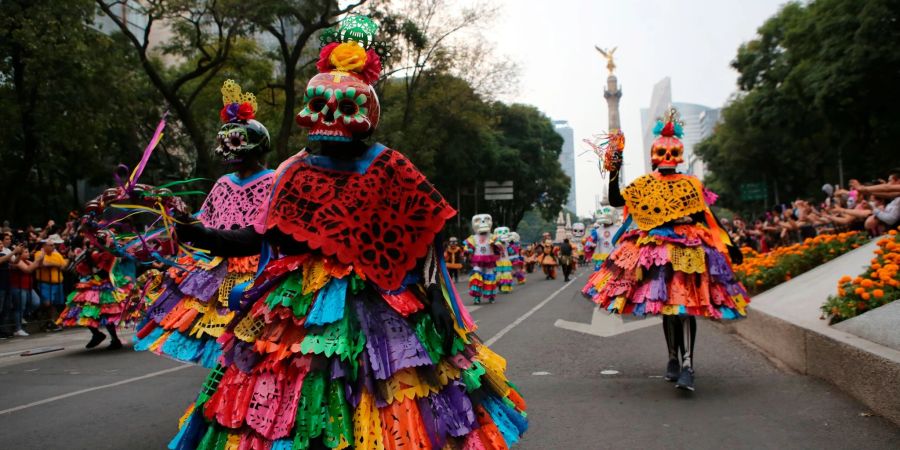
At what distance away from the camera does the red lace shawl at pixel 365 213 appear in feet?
10.8

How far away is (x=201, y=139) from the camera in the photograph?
67.7ft

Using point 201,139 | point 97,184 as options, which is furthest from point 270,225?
point 97,184

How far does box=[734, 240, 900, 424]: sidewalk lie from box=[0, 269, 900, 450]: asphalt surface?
0.38 ft

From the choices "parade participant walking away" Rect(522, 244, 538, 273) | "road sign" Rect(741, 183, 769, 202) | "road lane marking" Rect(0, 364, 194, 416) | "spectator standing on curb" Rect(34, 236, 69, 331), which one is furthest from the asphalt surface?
"road sign" Rect(741, 183, 769, 202)

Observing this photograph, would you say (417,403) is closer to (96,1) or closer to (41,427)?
(41,427)

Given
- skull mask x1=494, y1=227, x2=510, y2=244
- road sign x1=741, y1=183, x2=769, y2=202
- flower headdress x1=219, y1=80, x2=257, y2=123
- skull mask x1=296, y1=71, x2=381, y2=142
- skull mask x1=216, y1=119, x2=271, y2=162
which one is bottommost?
skull mask x1=494, y1=227, x2=510, y2=244

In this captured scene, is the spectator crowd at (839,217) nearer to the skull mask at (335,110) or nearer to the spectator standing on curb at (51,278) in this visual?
the skull mask at (335,110)

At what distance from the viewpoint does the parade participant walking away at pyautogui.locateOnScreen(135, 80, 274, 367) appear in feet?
17.4

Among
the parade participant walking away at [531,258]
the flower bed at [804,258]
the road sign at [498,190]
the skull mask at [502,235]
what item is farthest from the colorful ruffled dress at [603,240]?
the road sign at [498,190]

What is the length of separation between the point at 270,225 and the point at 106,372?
6309 mm

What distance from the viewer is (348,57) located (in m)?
3.64

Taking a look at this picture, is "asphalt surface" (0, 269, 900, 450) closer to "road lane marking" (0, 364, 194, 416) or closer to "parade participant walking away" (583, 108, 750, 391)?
"road lane marking" (0, 364, 194, 416)

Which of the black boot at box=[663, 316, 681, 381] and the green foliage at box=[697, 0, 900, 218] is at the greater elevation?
the green foliage at box=[697, 0, 900, 218]

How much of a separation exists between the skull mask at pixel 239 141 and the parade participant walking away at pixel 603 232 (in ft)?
53.0
